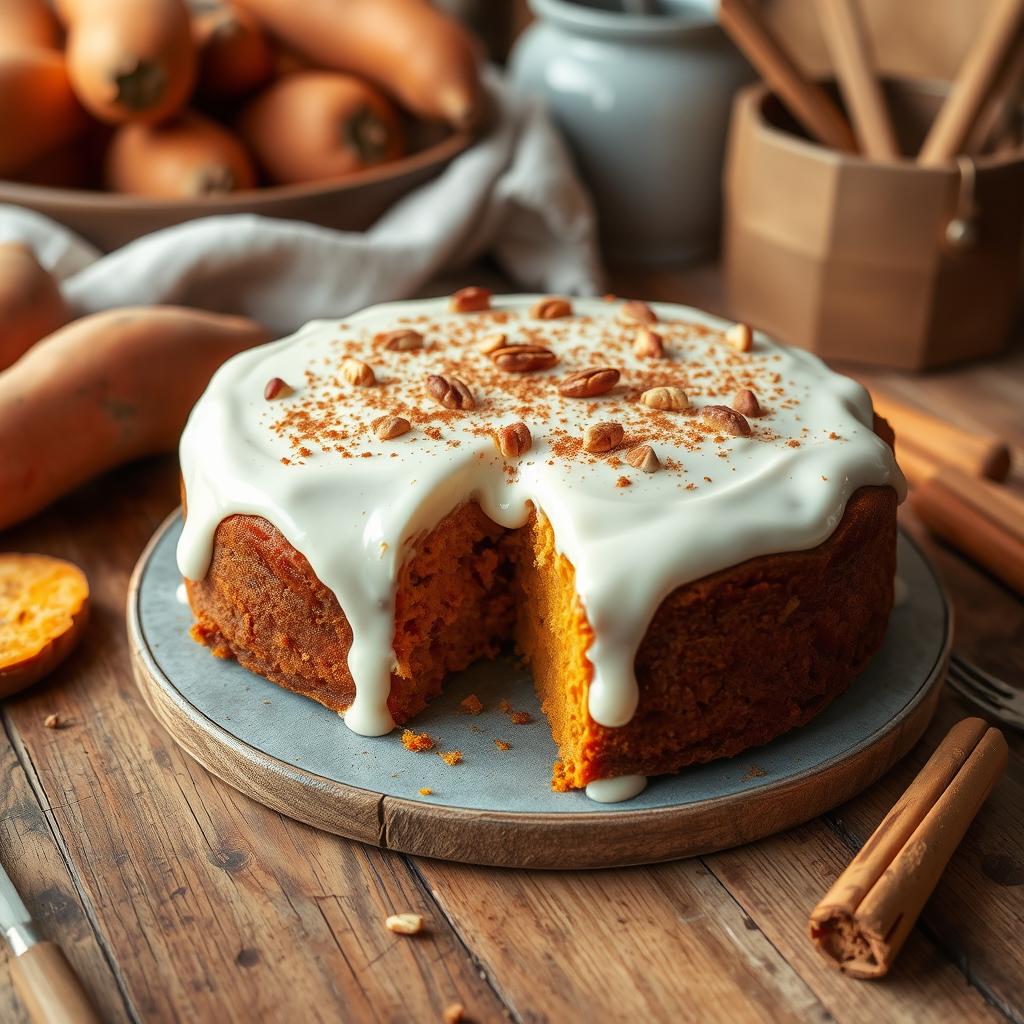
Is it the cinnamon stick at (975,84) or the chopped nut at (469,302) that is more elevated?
the cinnamon stick at (975,84)

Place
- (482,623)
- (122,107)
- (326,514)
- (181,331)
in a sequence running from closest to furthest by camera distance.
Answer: (326,514), (482,623), (181,331), (122,107)

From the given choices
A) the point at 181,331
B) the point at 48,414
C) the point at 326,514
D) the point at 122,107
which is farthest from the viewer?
the point at 122,107

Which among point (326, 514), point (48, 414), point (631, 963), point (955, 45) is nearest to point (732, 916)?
point (631, 963)

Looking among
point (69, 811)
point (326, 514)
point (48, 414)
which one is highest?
point (326, 514)

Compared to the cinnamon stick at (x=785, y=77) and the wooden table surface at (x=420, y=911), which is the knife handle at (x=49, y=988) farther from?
the cinnamon stick at (x=785, y=77)

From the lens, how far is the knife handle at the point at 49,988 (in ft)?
3.43

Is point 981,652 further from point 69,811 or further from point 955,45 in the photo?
point 955,45

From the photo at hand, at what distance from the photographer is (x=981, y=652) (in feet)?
5.08

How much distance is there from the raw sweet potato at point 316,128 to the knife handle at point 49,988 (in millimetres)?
1500

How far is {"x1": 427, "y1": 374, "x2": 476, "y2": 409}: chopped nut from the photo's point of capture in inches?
55.9

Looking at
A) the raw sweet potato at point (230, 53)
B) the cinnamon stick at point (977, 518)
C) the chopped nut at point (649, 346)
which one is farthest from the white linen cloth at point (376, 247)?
the cinnamon stick at point (977, 518)

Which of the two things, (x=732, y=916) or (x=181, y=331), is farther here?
(x=181, y=331)

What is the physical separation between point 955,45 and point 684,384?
4.48 feet

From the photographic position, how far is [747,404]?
141 cm
